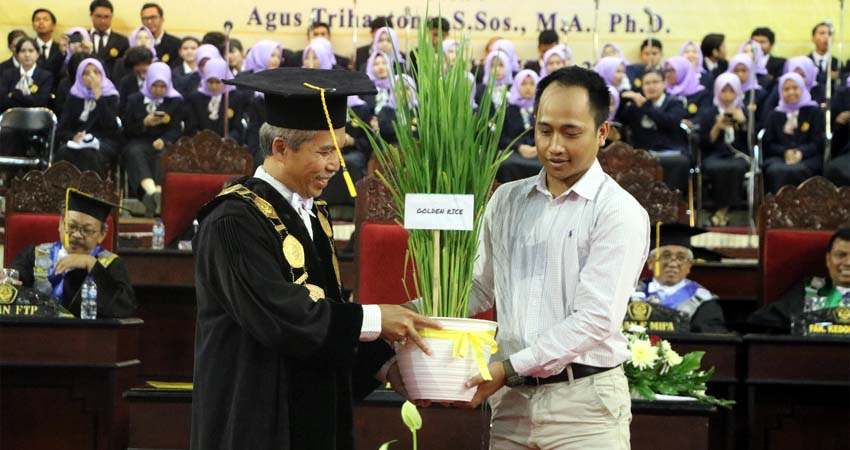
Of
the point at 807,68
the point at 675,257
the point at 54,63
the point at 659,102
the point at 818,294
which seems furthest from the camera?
the point at 54,63

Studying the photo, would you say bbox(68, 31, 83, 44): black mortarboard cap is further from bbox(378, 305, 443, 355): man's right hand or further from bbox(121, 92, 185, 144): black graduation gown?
bbox(378, 305, 443, 355): man's right hand

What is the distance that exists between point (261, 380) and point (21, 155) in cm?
681

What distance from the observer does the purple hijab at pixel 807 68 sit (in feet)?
33.4

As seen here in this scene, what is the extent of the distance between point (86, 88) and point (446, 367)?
781 centimetres

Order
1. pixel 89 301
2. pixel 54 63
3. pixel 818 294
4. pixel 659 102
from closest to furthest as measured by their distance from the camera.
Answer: pixel 89 301 → pixel 818 294 → pixel 659 102 → pixel 54 63

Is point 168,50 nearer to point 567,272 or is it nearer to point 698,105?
point 698,105

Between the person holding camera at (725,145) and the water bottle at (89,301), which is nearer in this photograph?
the water bottle at (89,301)

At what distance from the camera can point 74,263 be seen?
19.9 feet

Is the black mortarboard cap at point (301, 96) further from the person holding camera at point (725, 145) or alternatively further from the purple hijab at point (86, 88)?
the purple hijab at point (86, 88)

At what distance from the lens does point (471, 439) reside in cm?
473

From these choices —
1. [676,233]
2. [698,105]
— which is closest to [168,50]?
[698,105]

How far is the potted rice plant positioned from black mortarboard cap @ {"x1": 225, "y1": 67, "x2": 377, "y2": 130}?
11cm

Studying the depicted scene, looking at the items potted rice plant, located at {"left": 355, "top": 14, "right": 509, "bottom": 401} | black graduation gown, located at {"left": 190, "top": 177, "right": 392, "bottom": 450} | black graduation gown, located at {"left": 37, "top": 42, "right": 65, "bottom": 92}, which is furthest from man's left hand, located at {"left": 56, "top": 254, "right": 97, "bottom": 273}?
black graduation gown, located at {"left": 37, "top": 42, "right": 65, "bottom": 92}

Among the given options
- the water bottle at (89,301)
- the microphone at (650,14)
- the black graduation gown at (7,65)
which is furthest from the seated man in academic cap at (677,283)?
the black graduation gown at (7,65)
